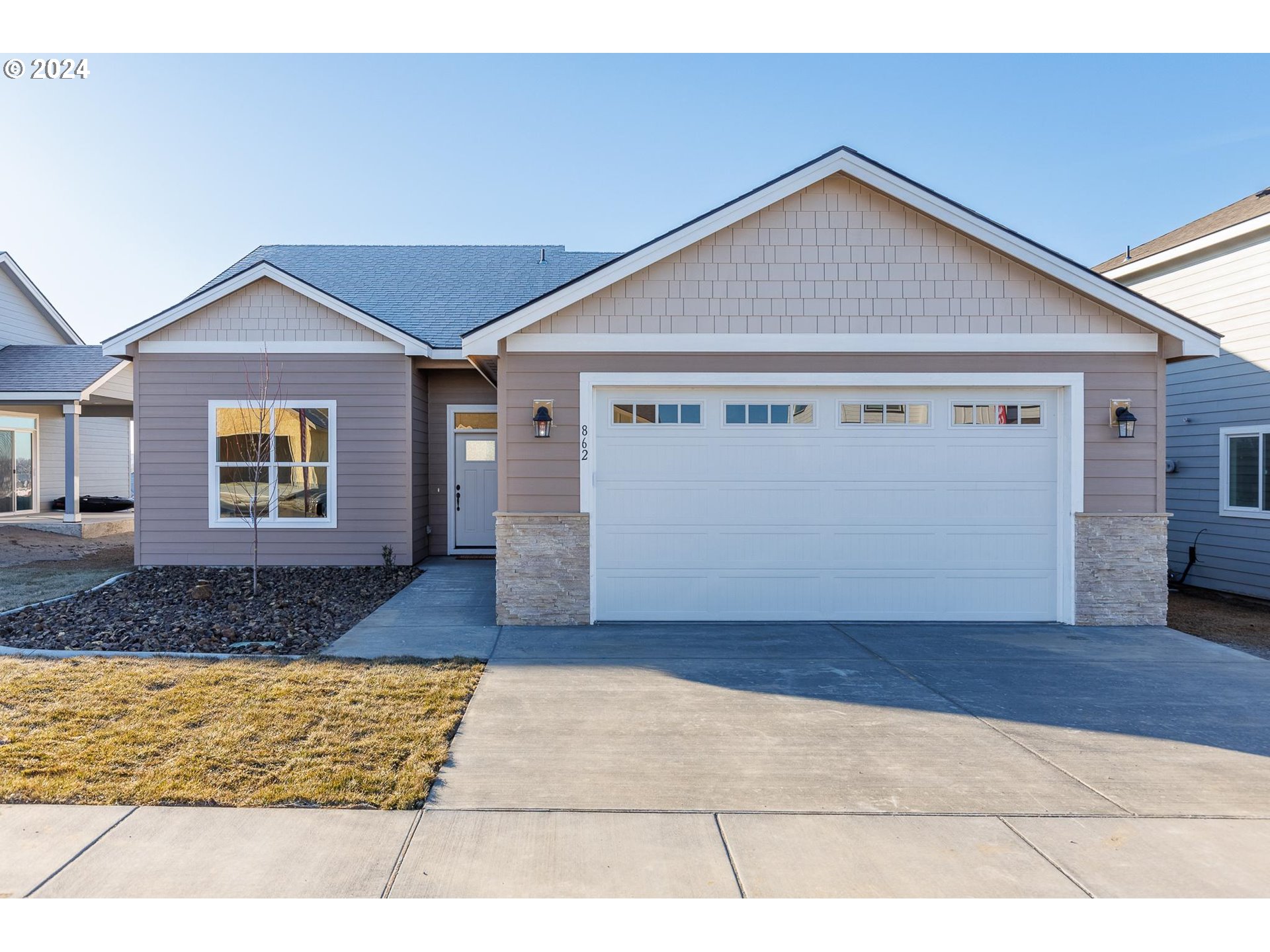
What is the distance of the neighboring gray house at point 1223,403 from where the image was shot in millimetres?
9406

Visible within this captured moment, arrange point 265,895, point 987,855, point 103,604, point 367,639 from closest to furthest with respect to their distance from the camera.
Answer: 1. point 265,895
2. point 987,855
3. point 367,639
4. point 103,604

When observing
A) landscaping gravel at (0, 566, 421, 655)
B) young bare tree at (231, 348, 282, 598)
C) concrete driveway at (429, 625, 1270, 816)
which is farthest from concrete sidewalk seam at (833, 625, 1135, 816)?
young bare tree at (231, 348, 282, 598)

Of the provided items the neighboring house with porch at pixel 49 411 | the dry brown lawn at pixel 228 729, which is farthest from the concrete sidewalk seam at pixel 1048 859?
the neighboring house with porch at pixel 49 411

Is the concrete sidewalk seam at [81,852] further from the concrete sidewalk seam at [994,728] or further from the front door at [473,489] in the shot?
the front door at [473,489]

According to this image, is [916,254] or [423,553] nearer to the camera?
[916,254]

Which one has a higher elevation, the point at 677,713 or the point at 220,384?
the point at 220,384

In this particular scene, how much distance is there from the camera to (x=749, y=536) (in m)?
7.44

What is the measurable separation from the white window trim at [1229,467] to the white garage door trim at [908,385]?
14.0 feet

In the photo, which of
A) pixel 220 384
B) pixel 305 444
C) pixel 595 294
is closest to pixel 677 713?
pixel 595 294

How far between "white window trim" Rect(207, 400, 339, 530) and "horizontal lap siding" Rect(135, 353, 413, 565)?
0.20 ft

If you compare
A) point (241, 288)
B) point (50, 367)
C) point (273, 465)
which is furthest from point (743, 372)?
point (50, 367)

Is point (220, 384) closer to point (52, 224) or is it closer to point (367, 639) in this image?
point (52, 224)

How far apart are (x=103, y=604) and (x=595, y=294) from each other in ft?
21.9

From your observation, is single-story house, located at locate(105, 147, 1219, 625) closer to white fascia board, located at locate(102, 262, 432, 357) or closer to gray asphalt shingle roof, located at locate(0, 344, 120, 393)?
white fascia board, located at locate(102, 262, 432, 357)
